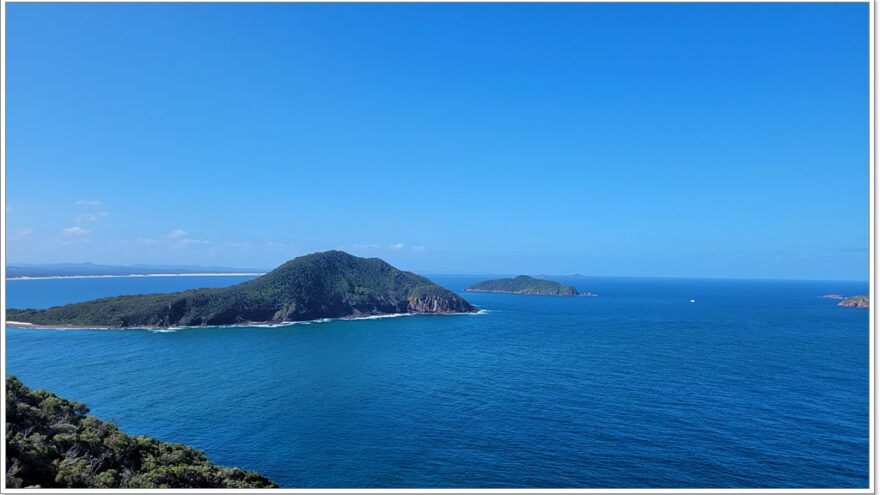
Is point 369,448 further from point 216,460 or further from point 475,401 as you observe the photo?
point 475,401

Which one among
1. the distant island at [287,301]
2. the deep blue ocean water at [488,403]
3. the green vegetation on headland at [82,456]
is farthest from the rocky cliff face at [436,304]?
the green vegetation on headland at [82,456]

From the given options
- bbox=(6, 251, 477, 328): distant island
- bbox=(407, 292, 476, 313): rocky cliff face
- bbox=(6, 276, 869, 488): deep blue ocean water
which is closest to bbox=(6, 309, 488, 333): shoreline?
bbox=(6, 251, 477, 328): distant island

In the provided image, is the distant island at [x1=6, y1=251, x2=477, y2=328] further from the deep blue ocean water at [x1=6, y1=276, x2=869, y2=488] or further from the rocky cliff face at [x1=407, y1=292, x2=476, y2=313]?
the deep blue ocean water at [x1=6, y1=276, x2=869, y2=488]

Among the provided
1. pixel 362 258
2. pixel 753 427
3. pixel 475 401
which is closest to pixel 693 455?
pixel 753 427

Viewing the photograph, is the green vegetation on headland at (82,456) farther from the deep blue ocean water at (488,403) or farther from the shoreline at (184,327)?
the shoreline at (184,327)

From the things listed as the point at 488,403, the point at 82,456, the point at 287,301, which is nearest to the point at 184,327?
the point at 287,301

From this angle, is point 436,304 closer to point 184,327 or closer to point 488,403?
point 184,327
